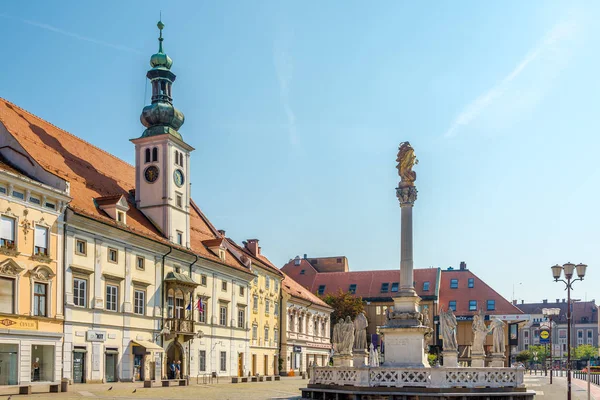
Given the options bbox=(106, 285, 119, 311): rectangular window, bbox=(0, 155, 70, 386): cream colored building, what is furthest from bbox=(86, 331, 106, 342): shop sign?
bbox=(0, 155, 70, 386): cream colored building

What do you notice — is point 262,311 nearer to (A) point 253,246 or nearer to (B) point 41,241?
(A) point 253,246

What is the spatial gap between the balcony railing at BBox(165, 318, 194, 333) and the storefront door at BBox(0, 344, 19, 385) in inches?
512

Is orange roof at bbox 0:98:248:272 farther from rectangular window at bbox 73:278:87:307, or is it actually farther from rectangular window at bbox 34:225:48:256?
rectangular window at bbox 73:278:87:307

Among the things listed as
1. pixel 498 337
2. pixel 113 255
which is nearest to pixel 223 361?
pixel 113 255

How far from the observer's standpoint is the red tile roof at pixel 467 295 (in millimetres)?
87531

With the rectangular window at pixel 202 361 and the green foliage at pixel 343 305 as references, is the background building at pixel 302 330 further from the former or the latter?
the rectangular window at pixel 202 361

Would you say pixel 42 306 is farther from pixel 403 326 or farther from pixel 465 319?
pixel 465 319

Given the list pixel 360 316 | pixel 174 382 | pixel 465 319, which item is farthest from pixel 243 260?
pixel 465 319

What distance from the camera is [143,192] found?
48.0 meters

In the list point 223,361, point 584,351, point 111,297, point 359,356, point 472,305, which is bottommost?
point 584,351

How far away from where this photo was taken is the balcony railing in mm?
44897

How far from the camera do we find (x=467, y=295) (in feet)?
295

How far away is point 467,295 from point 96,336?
6018 centimetres

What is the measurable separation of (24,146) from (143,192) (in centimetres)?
1151
